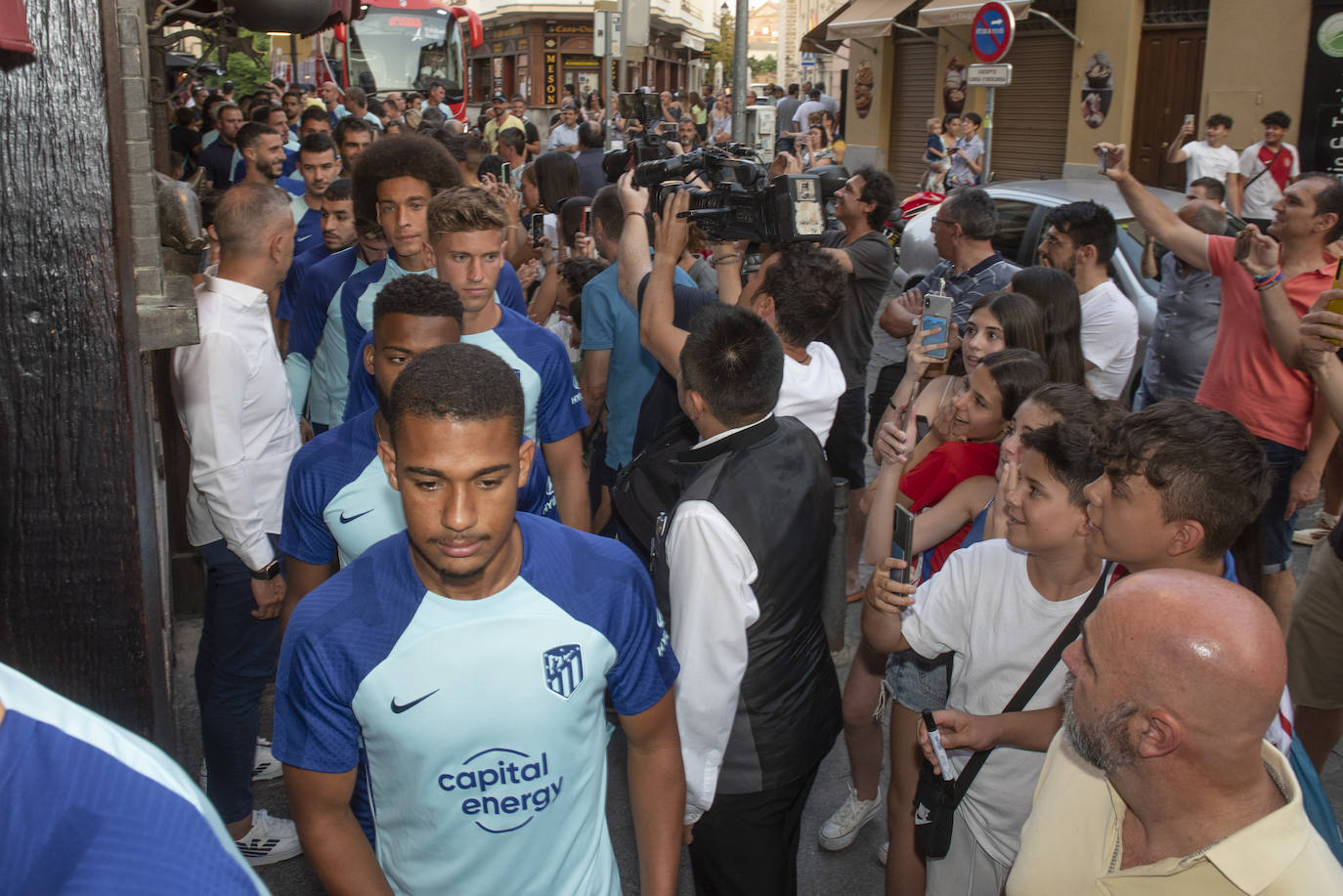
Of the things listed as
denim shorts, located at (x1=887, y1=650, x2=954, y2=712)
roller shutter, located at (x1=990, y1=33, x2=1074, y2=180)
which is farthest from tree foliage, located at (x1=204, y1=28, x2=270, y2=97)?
denim shorts, located at (x1=887, y1=650, x2=954, y2=712)

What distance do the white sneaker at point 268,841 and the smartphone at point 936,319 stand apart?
2.53 meters

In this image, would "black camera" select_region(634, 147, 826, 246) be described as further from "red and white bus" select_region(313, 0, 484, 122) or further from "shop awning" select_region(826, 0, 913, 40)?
"red and white bus" select_region(313, 0, 484, 122)

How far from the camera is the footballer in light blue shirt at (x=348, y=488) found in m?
2.76

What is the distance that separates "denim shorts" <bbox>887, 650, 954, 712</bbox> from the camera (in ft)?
9.90

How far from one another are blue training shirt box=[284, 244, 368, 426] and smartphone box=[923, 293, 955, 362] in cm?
241

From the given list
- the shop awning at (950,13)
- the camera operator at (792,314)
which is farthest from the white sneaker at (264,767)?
the shop awning at (950,13)

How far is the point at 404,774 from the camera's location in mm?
1980

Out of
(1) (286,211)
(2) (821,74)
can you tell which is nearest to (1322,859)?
(1) (286,211)

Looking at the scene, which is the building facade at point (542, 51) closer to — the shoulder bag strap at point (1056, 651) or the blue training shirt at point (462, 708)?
the shoulder bag strap at point (1056, 651)

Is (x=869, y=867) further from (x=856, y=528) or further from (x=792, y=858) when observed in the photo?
(x=856, y=528)

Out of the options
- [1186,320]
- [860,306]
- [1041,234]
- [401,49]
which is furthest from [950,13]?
[860,306]

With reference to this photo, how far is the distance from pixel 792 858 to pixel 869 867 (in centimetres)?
88

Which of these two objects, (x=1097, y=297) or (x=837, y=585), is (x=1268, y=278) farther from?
(x=837, y=585)

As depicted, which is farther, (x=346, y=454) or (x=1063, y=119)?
(x=1063, y=119)
